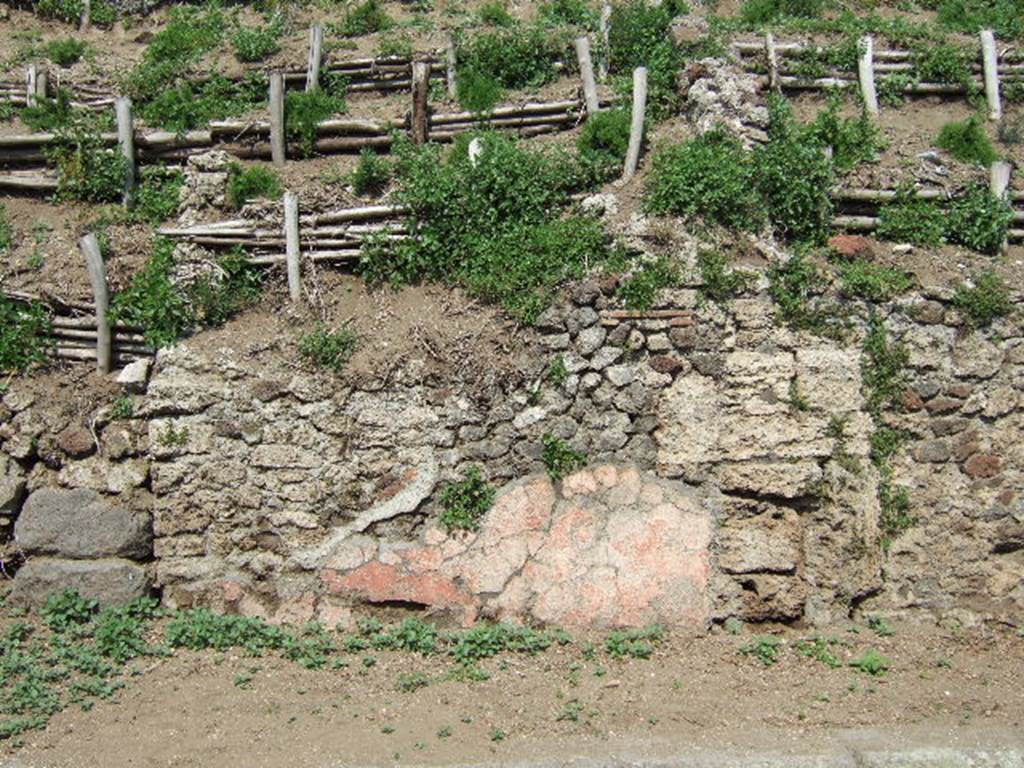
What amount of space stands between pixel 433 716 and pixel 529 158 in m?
3.73

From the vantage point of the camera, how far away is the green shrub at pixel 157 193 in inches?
331

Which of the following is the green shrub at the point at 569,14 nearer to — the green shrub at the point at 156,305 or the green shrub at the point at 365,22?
the green shrub at the point at 365,22

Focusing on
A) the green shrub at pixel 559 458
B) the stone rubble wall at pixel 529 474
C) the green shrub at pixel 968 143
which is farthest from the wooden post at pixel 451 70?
the green shrub at pixel 968 143

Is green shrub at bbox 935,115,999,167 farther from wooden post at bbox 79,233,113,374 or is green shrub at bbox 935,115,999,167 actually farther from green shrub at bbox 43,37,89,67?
green shrub at bbox 43,37,89,67

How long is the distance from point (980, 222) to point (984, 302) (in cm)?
81

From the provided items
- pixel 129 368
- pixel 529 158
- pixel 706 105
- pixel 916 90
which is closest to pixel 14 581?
pixel 129 368

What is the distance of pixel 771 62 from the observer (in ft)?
30.6

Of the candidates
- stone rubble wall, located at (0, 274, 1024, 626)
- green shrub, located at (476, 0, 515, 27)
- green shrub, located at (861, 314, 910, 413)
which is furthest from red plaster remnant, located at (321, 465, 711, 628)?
green shrub, located at (476, 0, 515, 27)

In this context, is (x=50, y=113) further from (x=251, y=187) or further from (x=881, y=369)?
(x=881, y=369)

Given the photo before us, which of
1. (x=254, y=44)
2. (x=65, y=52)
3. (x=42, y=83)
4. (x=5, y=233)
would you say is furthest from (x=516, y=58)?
(x=5, y=233)

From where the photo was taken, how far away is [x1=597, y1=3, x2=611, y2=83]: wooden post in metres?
9.50

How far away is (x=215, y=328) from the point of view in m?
7.71

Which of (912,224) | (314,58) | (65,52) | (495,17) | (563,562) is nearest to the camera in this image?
(563,562)

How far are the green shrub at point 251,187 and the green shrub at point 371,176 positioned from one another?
1.71ft
